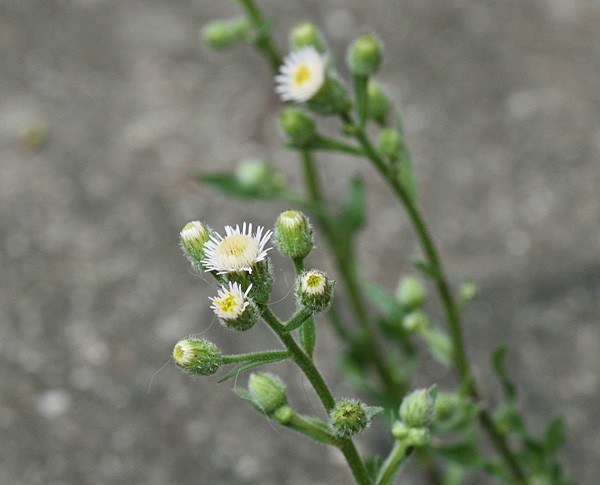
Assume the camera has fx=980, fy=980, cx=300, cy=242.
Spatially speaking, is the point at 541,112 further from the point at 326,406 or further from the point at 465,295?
the point at 326,406

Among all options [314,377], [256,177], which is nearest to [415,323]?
[256,177]

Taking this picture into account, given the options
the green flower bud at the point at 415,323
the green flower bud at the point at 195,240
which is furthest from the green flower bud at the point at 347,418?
the green flower bud at the point at 415,323

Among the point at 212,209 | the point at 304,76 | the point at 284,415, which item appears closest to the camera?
the point at 284,415

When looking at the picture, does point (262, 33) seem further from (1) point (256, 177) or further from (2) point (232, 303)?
(2) point (232, 303)

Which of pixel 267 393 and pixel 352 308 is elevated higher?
pixel 352 308

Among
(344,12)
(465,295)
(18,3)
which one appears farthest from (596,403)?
(18,3)

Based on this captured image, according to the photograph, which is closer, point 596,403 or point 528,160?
point 596,403

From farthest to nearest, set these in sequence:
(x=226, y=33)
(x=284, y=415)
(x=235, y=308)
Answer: (x=226, y=33), (x=284, y=415), (x=235, y=308)
